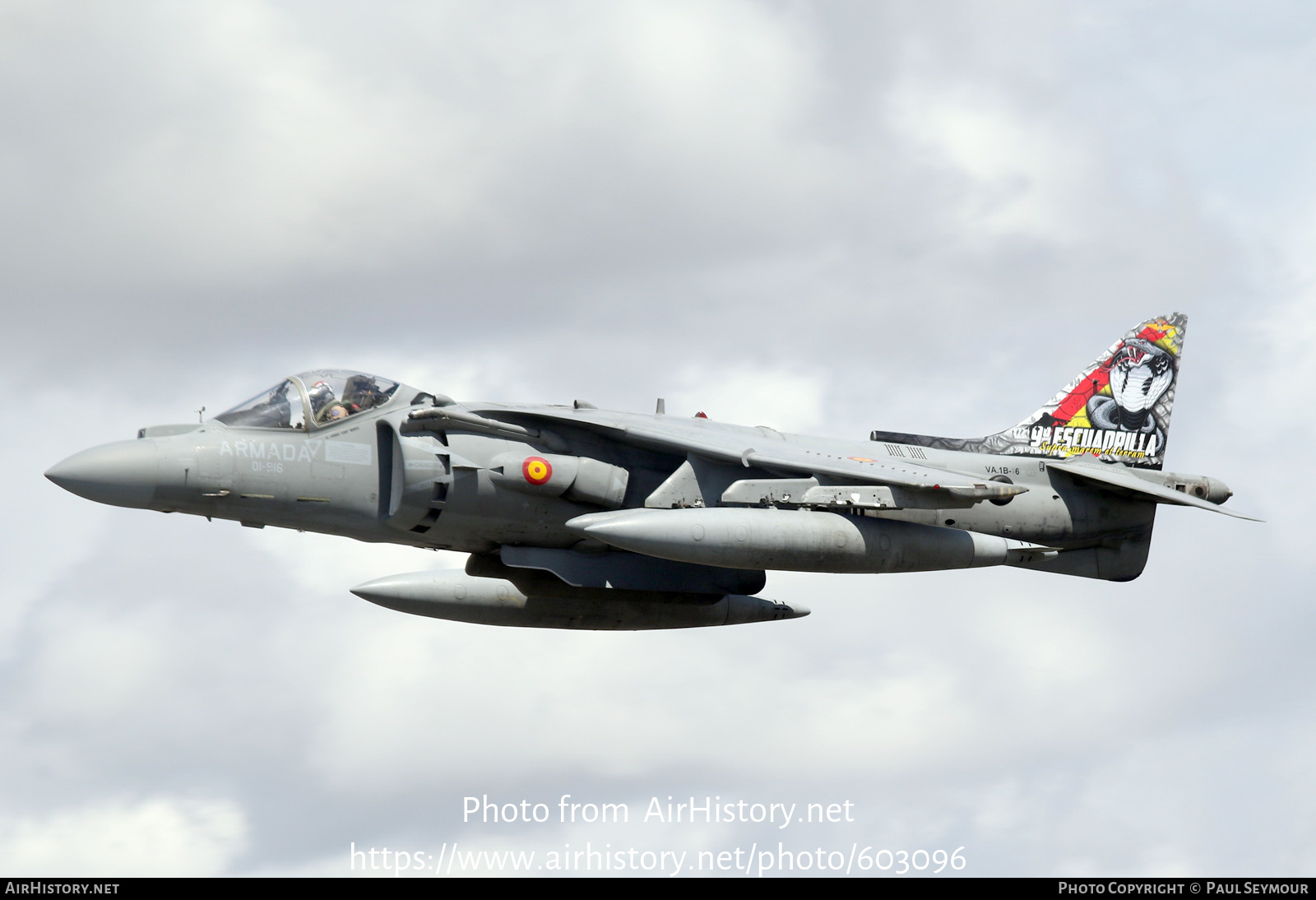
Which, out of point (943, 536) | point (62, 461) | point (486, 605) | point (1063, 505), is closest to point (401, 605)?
point (486, 605)

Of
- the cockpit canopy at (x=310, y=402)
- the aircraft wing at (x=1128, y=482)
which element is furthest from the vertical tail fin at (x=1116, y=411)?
the cockpit canopy at (x=310, y=402)

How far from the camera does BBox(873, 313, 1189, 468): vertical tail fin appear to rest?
874 inches

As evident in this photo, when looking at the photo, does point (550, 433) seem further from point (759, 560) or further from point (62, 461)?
point (62, 461)

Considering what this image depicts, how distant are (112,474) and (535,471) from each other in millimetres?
4445

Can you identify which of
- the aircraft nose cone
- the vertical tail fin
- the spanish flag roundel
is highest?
the vertical tail fin

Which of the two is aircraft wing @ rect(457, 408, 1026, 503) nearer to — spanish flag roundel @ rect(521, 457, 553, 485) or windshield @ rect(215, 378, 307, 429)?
spanish flag roundel @ rect(521, 457, 553, 485)

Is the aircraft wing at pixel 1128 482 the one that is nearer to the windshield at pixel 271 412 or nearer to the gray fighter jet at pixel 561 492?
the gray fighter jet at pixel 561 492

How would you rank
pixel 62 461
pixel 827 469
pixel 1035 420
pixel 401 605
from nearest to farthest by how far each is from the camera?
pixel 62 461
pixel 827 469
pixel 401 605
pixel 1035 420

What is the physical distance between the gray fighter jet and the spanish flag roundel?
18mm

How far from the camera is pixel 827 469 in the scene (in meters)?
19.0

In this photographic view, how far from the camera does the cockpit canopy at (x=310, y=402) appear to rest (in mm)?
18625

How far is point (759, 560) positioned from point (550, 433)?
9.52ft

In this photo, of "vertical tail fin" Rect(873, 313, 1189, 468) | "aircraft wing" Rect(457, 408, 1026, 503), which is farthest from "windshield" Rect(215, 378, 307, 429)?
"vertical tail fin" Rect(873, 313, 1189, 468)

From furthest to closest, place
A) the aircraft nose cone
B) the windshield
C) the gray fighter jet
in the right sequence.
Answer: the windshield → the gray fighter jet → the aircraft nose cone
